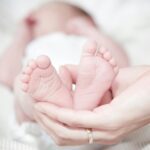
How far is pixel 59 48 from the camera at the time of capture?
1222mm

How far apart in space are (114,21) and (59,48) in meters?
0.41

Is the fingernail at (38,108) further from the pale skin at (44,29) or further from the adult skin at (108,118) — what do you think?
the pale skin at (44,29)

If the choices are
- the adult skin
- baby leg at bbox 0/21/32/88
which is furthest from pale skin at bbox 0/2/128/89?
the adult skin

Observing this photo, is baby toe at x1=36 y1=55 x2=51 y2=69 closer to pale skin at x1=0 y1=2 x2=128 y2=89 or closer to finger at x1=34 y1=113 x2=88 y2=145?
finger at x1=34 y1=113 x2=88 y2=145

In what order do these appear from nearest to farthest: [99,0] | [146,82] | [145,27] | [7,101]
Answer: [146,82]
[7,101]
[145,27]
[99,0]

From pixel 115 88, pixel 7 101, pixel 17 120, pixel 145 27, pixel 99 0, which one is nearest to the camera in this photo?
pixel 115 88

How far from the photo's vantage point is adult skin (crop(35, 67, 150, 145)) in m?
0.71

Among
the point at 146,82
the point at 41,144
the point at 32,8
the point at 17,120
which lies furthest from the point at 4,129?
the point at 32,8

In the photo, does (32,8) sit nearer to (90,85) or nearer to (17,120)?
(17,120)

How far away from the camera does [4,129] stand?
1060 millimetres

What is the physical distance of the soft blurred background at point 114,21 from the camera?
1341mm

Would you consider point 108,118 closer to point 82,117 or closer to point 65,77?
point 82,117

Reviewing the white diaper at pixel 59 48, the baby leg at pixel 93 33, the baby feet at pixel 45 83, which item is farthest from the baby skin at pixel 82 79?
the baby leg at pixel 93 33

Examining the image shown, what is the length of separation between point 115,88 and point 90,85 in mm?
84
